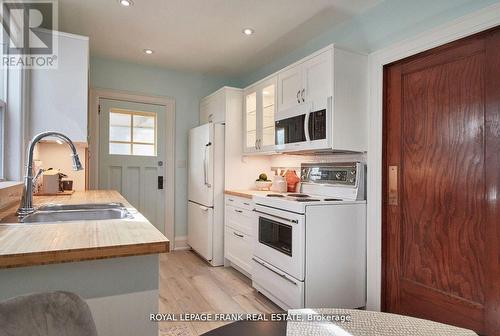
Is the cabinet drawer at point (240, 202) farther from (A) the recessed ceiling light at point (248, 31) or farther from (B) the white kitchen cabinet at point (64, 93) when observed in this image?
(A) the recessed ceiling light at point (248, 31)

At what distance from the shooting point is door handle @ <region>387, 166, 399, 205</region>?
2264 mm

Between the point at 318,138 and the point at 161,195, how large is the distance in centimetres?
247

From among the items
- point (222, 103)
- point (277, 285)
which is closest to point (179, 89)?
point (222, 103)

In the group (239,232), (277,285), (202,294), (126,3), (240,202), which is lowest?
(202,294)

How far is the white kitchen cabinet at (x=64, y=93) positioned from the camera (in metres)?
2.18

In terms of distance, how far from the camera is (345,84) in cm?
235

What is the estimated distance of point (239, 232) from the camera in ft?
10.3

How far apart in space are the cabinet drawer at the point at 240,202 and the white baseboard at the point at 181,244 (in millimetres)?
1171

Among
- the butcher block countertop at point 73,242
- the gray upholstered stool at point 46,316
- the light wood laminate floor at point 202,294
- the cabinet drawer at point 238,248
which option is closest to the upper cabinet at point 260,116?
the cabinet drawer at point 238,248

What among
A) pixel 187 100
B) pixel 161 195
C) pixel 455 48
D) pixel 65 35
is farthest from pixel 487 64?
pixel 161 195

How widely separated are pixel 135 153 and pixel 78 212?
83.6 inches

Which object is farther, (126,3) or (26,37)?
(126,3)

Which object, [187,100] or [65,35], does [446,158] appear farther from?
[187,100]

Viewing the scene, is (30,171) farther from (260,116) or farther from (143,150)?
(143,150)
